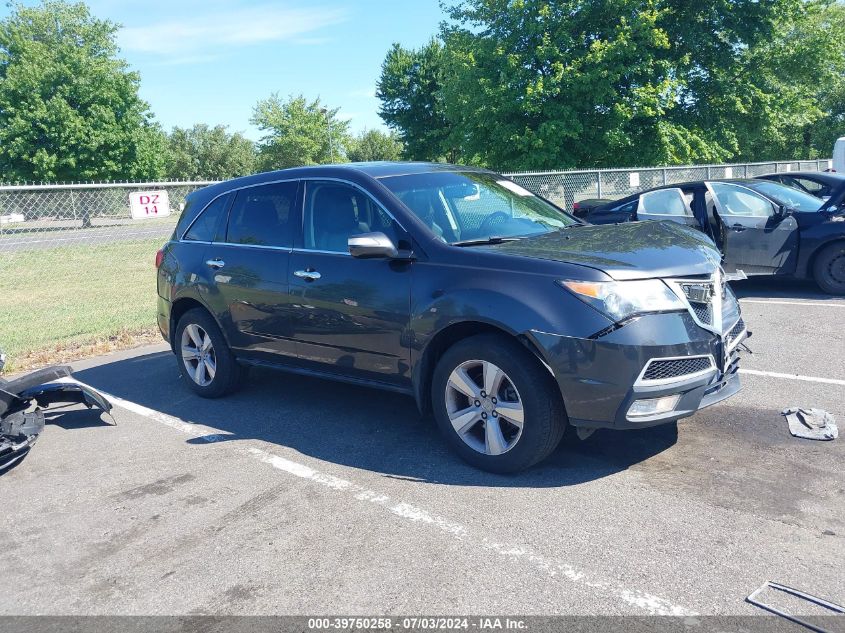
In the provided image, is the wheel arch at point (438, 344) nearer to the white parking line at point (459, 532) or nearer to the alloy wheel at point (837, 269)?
the white parking line at point (459, 532)

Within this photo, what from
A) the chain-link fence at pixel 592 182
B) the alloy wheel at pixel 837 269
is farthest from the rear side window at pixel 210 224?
the chain-link fence at pixel 592 182

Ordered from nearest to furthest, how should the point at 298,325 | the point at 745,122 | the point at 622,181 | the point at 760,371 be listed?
the point at 298,325 < the point at 760,371 < the point at 622,181 < the point at 745,122

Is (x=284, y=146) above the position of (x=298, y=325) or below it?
above

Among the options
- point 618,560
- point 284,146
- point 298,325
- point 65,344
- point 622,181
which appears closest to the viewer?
point 618,560

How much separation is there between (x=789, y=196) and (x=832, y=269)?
48.2 inches

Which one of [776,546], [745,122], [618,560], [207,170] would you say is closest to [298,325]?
[618,560]

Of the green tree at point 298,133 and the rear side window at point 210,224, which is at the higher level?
the green tree at point 298,133

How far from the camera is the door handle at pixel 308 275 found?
5.16 metres

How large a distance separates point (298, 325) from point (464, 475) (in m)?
1.78

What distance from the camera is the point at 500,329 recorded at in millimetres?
4176

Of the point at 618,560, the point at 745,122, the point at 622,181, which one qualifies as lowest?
the point at 618,560

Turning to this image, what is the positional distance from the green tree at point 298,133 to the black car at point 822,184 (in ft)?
149

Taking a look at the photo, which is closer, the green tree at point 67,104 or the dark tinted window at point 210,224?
the dark tinted window at point 210,224

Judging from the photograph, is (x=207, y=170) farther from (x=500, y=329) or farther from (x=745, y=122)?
(x=500, y=329)
